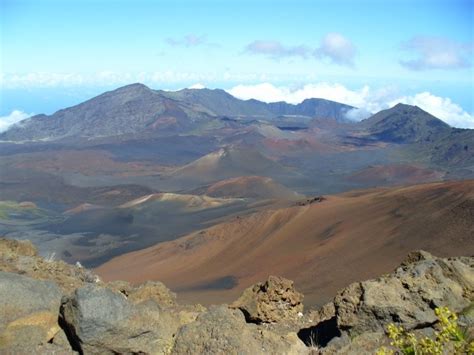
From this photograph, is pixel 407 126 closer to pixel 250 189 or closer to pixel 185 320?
pixel 250 189

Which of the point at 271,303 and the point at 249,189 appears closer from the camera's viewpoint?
the point at 271,303

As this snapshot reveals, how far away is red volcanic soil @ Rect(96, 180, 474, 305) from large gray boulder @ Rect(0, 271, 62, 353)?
13694mm

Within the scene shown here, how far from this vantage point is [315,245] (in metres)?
32.6

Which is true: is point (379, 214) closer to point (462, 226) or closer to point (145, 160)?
point (462, 226)

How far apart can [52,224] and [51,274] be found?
2418 inches

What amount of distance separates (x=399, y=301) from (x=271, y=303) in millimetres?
3378

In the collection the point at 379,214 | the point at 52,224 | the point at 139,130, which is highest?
the point at 139,130

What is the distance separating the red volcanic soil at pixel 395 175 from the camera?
9681 centimetres

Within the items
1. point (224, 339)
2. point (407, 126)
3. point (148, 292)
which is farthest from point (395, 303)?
point (407, 126)

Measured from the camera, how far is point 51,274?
439 inches

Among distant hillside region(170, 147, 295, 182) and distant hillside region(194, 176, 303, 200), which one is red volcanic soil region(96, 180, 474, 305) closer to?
distant hillside region(194, 176, 303, 200)

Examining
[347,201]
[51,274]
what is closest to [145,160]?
[347,201]

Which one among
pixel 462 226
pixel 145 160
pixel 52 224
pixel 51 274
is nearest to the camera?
pixel 51 274

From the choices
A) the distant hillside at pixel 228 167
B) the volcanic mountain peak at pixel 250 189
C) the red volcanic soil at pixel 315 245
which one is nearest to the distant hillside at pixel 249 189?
the volcanic mountain peak at pixel 250 189
